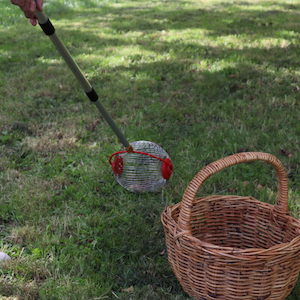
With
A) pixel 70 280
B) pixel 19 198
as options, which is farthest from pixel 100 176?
pixel 70 280

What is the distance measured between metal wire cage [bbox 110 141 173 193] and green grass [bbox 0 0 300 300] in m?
0.10

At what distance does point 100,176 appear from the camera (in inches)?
167

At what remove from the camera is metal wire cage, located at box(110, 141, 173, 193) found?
4.00 metres

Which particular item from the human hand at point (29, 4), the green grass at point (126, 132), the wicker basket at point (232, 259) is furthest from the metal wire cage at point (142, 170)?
the human hand at point (29, 4)

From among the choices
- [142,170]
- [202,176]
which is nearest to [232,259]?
[202,176]

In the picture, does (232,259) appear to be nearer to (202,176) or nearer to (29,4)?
(202,176)

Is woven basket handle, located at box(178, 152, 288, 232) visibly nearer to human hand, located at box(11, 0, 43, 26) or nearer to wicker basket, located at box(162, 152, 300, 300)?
wicker basket, located at box(162, 152, 300, 300)

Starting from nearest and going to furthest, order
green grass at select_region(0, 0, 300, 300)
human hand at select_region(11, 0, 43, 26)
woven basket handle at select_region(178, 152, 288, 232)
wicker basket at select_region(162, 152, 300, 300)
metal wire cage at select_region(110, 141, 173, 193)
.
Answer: wicker basket at select_region(162, 152, 300, 300), woven basket handle at select_region(178, 152, 288, 232), human hand at select_region(11, 0, 43, 26), green grass at select_region(0, 0, 300, 300), metal wire cage at select_region(110, 141, 173, 193)

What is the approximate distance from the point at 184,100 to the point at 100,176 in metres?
2.13

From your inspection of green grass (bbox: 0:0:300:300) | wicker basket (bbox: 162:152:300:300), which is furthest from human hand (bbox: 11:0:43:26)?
green grass (bbox: 0:0:300:300)

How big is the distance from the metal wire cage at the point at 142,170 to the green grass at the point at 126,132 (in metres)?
0.10

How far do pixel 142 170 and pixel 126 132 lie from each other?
112 cm

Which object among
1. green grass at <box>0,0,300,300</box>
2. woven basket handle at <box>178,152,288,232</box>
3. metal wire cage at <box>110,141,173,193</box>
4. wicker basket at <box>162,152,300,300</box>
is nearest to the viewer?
wicker basket at <box>162,152,300,300</box>

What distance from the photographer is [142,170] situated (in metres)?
4.07
